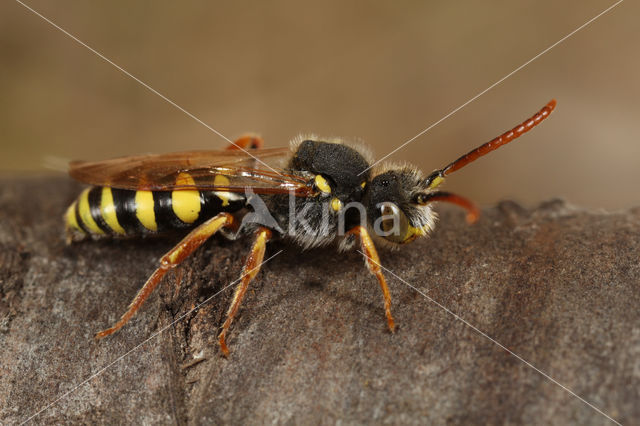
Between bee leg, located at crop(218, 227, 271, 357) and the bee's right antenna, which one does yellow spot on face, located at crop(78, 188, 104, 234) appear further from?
the bee's right antenna

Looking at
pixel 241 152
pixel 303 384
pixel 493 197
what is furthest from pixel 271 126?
pixel 303 384

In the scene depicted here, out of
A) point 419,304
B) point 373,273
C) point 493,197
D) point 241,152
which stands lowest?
point 493,197

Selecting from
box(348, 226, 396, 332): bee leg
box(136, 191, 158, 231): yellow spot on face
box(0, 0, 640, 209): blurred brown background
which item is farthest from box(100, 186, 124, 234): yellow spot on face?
box(0, 0, 640, 209): blurred brown background

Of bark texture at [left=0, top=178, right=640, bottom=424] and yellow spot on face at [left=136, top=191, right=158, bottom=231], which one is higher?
yellow spot on face at [left=136, top=191, right=158, bottom=231]

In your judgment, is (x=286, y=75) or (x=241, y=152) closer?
(x=241, y=152)

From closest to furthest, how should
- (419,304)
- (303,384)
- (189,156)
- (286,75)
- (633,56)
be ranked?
(303,384) < (419,304) < (189,156) < (633,56) < (286,75)

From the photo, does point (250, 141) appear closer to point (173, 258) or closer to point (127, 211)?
point (127, 211)

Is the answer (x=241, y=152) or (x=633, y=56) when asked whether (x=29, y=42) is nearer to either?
(x=241, y=152)

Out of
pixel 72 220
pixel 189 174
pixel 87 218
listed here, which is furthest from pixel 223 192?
pixel 72 220
